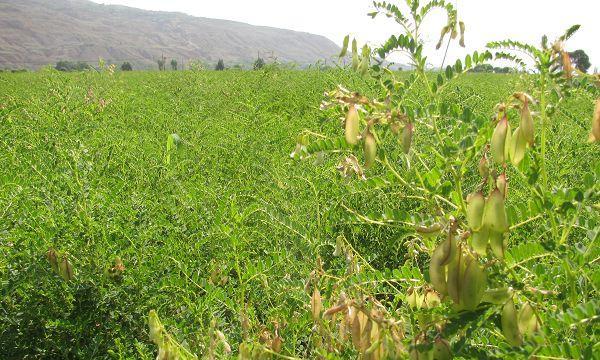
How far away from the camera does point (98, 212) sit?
229 cm

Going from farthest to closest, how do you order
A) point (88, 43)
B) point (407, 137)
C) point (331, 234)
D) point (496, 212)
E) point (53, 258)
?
point (88, 43)
point (331, 234)
point (53, 258)
point (407, 137)
point (496, 212)

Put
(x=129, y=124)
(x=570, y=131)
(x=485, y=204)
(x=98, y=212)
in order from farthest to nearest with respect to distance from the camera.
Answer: (x=129, y=124), (x=570, y=131), (x=98, y=212), (x=485, y=204)

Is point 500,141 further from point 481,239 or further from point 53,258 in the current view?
point 53,258

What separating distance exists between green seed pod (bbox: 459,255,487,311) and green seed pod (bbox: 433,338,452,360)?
0.09m

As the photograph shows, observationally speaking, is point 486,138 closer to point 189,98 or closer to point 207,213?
point 207,213

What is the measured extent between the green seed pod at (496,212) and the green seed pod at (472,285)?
7 cm

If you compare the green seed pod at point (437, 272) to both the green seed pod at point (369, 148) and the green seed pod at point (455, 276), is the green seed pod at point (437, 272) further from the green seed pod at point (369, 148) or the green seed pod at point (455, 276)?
the green seed pod at point (369, 148)

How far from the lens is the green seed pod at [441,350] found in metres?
0.89

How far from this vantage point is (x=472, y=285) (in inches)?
32.7

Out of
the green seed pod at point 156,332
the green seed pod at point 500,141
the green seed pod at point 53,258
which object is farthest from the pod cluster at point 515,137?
the green seed pod at point 53,258

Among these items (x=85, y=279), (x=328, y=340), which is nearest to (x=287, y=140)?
(x=85, y=279)

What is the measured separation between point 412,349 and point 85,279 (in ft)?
5.20

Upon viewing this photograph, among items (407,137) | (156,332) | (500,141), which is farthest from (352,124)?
(156,332)

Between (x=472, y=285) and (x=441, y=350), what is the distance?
140 mm
